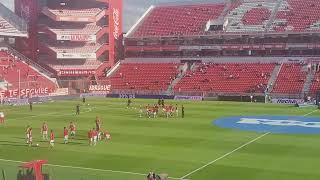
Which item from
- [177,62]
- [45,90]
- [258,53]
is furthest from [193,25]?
[45,90]

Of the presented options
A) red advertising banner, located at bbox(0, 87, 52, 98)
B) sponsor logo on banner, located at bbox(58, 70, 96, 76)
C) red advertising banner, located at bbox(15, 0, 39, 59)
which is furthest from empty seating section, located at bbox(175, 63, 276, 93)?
red advertising banner, located at bbox(15, 0, 39, 59)

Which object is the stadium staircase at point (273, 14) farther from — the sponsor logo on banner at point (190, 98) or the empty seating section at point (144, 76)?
the sponsor logo on banner at point (190, 98)

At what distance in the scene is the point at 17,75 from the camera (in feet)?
253

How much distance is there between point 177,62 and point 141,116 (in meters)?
42.2

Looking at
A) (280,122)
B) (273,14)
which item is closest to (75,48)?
(273,14)

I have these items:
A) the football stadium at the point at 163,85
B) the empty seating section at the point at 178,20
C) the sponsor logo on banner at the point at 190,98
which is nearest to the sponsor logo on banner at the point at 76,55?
the football stadium at the point at 163,85

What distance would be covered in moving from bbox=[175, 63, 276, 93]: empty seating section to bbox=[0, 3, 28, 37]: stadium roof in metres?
29.0

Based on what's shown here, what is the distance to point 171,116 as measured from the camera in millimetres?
49500

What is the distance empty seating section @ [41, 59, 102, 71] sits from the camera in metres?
87.1

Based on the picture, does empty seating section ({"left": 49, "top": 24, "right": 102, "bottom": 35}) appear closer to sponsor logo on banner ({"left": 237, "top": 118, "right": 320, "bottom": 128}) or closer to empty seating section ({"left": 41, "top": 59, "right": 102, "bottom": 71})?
empty seating section ({"left": 41, "top": 59, "right": 102, "bottom": 71})

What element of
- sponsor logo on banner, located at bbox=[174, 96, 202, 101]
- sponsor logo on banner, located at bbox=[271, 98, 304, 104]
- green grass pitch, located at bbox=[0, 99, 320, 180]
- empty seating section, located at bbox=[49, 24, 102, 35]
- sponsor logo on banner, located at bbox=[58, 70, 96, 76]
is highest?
empty seating section, located at bbox=[49, 24, 102, 35]

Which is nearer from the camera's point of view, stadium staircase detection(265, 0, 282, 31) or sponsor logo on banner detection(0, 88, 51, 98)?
sponsor logo on banner detection(0, 88, 51, 98)

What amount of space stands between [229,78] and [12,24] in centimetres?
3920

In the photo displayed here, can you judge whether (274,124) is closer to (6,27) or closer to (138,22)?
(6,27)
